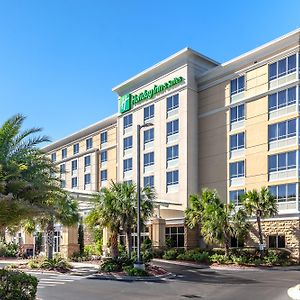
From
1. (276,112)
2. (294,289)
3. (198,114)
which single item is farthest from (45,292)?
(198,114)

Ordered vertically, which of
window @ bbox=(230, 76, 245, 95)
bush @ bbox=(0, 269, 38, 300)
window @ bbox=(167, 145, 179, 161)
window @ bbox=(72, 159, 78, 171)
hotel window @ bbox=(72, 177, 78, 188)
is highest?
window @ bbox=(230, 76, 245, 95)

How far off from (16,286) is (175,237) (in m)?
32.6

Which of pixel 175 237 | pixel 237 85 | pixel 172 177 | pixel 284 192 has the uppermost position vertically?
pixel 237 85

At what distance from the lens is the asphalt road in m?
18.7

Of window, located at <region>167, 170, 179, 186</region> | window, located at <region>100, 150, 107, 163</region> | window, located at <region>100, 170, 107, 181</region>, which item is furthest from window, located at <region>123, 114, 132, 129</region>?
window, located at <region>100, 170, 107, 181</region>

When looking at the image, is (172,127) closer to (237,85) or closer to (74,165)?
(237,85)

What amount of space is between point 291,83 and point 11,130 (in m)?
30.1

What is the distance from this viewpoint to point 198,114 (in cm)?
4847

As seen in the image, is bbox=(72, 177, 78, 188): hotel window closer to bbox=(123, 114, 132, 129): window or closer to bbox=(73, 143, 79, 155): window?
bbox=(73, 143, 79, 155): window

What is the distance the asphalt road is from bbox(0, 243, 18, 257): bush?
69.4ft

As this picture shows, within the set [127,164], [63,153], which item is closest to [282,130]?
[127,164]

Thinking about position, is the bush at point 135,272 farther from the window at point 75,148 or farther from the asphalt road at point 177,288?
the window at point 75,148

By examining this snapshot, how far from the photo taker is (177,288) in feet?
70.7

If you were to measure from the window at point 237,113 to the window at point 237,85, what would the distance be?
5.38 feet
